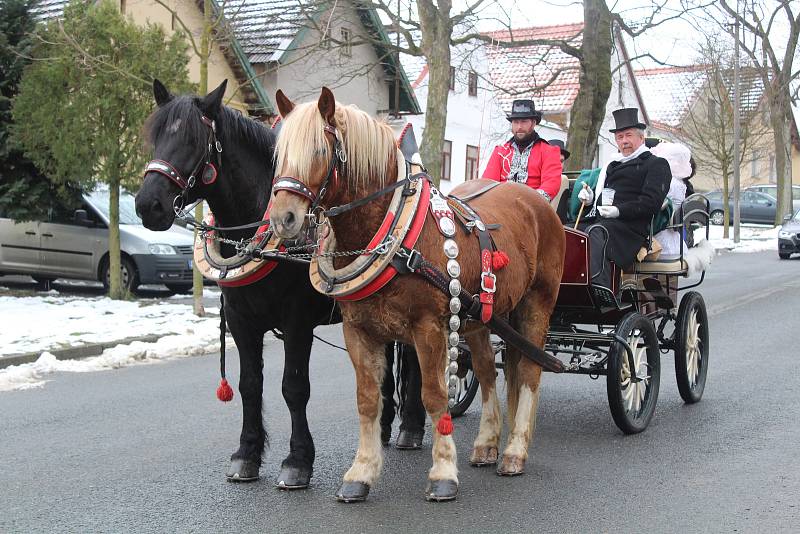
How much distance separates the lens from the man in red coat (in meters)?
7.41

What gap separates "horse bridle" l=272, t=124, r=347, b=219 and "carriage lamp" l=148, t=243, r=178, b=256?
1125cm

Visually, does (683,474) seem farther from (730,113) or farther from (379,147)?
(730,113)

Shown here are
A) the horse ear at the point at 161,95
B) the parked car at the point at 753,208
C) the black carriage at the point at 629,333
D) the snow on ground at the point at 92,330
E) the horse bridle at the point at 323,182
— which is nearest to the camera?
the horse bridle at the point at 323,182

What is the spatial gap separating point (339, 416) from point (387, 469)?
4.91 ft

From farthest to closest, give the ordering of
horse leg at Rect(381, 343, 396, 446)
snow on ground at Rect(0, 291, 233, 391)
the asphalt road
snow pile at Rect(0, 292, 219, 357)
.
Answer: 1. snow pile at Rect(0, 292, 219, 357)
2. snow on ground at Rect(0, 291, 233, 391)
3. horse leg at Rect(381, 343, 396, 446)
4. the asphalt road

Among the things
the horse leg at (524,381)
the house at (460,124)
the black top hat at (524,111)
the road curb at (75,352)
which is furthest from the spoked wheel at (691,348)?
the house at (460,124)

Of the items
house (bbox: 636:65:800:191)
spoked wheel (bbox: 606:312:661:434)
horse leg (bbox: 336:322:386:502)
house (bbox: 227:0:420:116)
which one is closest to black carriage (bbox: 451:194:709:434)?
spoked wheel (bbox: 606:312:661:434)

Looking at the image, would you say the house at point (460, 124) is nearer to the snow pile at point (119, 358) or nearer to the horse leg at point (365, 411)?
the snow pile at point (119, 358)

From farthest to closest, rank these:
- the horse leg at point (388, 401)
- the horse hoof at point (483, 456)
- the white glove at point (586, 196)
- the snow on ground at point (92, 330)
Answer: the snow on ground at point (92, 330)
the white glove at point (586, 196)
the horse leg at point (388, 401)
the horse hoof at point (483, 456)

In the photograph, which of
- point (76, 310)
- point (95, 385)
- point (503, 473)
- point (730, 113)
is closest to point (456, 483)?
point (503, 473)

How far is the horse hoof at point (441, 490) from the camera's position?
5039 mm

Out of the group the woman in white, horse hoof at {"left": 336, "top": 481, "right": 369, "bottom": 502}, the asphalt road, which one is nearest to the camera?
the asphalt road

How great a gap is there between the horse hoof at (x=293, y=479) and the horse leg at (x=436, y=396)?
69cm

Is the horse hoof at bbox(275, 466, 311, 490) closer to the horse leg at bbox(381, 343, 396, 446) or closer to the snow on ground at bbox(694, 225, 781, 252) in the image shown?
the horse leg at bbox(381, 343, 396, 446)
